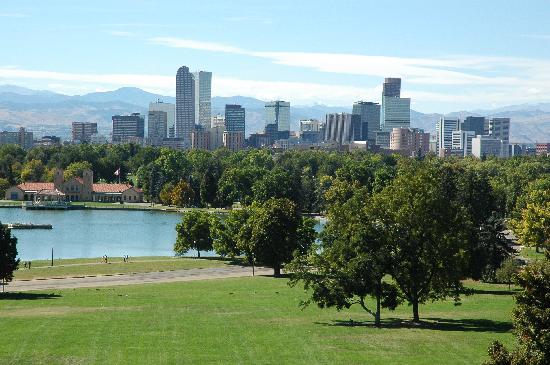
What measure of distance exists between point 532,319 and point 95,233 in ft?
321

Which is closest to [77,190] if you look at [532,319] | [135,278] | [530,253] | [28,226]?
[28,226]

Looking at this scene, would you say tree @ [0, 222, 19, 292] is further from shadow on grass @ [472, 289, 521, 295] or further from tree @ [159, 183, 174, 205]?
tree @ [159, 183, 174, 205]

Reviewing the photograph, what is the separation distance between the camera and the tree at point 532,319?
2622 cm

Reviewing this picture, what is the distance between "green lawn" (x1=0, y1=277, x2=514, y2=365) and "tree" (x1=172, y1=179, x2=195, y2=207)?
337ft

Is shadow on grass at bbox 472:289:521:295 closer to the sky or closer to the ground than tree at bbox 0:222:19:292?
closer to the ground

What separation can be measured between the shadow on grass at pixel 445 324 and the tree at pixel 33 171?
495 feet

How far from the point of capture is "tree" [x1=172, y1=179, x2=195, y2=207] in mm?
164413

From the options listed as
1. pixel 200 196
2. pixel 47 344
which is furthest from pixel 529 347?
pixel 200 196

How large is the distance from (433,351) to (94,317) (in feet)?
58.5

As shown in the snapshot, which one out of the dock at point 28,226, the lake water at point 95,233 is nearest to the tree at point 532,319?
the lake water at point 95,233

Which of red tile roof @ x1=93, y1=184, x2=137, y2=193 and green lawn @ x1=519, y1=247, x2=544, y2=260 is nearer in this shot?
green lawn @ x1=519, y1=247, x2=544, y2=260

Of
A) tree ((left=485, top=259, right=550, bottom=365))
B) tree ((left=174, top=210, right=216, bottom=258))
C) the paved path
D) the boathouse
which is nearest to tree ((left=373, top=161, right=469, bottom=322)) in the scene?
A: tree ((left=485, top=259, right=550, bottom=365))

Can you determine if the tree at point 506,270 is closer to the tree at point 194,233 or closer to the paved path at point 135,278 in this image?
the paved path at point 135,278

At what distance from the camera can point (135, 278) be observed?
69938 mm
